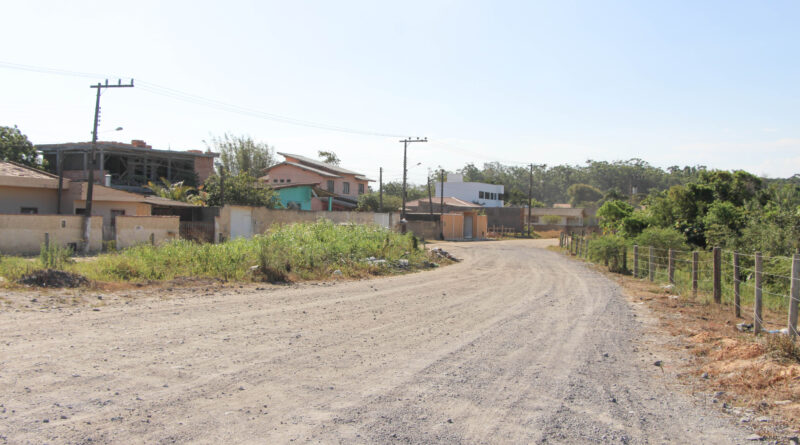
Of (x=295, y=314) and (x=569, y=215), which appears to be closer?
(x=295, y=314)

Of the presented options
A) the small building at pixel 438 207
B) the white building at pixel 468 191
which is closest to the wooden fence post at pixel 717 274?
the small building at pixel 438 207

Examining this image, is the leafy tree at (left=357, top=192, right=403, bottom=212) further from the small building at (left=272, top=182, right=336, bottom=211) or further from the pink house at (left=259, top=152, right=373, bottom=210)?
the small building at (left=272, top=182, right=336, bottom=211)

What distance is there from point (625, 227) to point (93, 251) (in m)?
25.7

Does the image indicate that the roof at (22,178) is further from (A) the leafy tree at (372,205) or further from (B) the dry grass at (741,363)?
(B) the dry grass at (741,363)

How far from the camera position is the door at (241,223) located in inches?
1185

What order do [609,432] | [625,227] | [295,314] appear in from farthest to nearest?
[625,227] → [295,314] → [609,432]

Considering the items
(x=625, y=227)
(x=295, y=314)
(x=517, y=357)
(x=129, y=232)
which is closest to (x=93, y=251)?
(x=129, y=232)

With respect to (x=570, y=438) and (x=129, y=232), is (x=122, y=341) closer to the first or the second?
(x=570, y=438)

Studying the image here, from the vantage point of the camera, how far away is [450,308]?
12.2 meters

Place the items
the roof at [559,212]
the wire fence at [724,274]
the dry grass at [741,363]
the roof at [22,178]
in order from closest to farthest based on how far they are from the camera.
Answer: the dry grass at [741,363] → the wire fence at [724,274] → the roof at [22,178] → the roof at [559,212]

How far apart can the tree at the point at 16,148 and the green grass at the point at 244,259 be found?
33612mm

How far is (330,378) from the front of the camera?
6352mm

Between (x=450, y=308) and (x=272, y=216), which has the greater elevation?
(x=272, y=216)

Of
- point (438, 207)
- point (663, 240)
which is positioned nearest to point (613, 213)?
point (663, 240)
